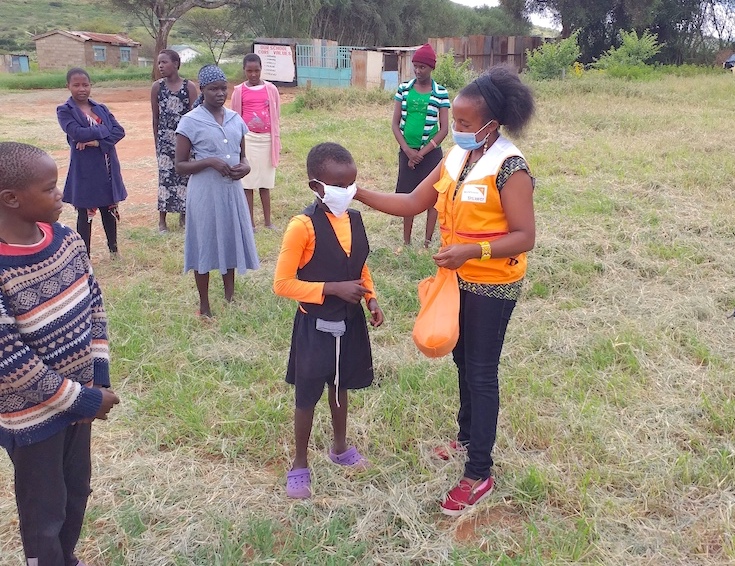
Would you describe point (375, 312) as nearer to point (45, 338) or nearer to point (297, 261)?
point (297, 261)

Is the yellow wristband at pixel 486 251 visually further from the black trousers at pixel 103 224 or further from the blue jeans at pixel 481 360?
the black trousers at pixel 103 224

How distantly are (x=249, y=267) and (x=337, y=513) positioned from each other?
217 centimetres

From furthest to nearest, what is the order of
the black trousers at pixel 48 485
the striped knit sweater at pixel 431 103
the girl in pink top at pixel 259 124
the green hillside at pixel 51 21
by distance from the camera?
the green hillside at pixel 51 21
the girl in pink top at pixel 259 124
the striped knit sweater at pixel 431 103
the black trousers at pixel 48 485

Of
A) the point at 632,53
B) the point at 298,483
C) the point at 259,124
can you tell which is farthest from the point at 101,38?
the point at 298,483

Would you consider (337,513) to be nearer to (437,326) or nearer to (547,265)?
(437,326)

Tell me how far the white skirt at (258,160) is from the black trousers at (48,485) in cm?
425

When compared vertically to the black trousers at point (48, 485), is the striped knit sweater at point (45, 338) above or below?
above

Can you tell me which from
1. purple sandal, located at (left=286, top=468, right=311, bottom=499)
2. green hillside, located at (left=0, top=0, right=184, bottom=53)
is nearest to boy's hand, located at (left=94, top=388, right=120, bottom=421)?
purple sandal, located at (left=286, top=468, right=311, bottom=499)

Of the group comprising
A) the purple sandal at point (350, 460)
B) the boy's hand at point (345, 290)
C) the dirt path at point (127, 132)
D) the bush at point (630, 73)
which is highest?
the bush at point (630, 73)

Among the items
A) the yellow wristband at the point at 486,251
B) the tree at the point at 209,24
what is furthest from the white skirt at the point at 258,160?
the tree at the point at 209,24

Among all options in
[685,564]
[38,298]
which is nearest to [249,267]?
[38,298]

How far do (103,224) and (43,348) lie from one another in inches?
148

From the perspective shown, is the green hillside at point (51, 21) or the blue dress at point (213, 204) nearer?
the blue dress at point (213, 204)

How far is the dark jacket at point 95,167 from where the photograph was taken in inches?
185
